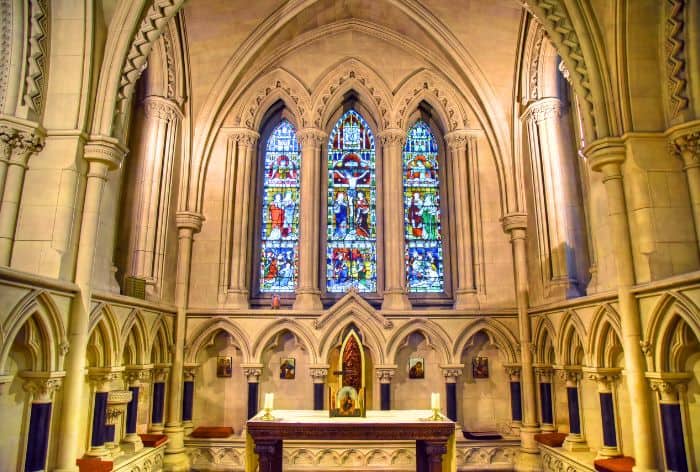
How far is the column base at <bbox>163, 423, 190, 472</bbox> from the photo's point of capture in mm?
9641

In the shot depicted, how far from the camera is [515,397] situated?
1059cm

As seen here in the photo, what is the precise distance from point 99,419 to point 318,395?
4.41 m

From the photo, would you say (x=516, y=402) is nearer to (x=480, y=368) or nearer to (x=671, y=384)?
(x=480, y=368)

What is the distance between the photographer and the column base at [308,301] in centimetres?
1109

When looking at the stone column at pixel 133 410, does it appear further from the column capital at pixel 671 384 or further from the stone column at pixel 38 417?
the column capital at pixel 671 384

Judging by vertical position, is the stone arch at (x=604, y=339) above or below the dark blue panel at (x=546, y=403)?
above

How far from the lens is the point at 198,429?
1041cm

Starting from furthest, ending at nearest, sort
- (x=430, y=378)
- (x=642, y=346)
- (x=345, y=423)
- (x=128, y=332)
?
(x=430, y=378) < (x=128, y=332) < (x=345, y=423) < (x=642, y=346)

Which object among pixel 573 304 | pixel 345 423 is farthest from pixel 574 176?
pixel 345 423

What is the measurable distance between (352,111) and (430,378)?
22.2ft

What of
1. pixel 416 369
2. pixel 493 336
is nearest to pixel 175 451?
pixel 416 369

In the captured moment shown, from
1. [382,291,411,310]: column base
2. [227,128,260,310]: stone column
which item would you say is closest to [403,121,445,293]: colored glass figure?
[382,291,411,310]: column base

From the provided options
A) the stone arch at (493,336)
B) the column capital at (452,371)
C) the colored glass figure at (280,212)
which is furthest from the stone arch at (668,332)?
the colored glass figure at (280,212)

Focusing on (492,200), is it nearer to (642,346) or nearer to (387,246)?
(387,246)
